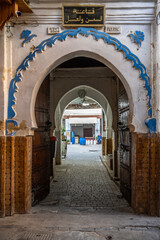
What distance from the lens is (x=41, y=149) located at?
15.1 feet

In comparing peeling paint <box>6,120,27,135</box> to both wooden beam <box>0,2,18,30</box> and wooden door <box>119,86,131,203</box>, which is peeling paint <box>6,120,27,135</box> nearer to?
wooden beam <box>0,2,18,30</box>

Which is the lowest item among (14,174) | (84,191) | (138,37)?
(84,191)

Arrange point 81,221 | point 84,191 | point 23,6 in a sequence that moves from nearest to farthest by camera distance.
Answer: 1. point 81,221
2. point 23,6
3. point 84,191

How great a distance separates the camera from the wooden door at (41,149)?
168 inches

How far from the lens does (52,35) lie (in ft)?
12.9

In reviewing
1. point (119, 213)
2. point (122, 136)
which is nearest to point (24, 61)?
point (122, 136)

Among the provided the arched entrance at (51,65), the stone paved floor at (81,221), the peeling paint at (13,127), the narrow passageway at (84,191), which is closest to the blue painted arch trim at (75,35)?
the arched entrance at (51,65)

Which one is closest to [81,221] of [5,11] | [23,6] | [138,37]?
[138,37]

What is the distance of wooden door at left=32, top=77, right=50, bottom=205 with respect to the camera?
4270mm

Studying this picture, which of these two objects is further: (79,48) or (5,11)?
(79,48)

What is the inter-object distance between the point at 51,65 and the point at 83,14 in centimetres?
112

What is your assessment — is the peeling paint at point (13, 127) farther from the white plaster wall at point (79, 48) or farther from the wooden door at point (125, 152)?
the wooden door at point (125, 152)

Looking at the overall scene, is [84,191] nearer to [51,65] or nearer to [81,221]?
[81,221]

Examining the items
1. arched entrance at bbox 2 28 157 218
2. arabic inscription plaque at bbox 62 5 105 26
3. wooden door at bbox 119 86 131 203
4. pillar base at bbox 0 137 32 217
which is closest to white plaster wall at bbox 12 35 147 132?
arched entrance at bbox 2 28 157 218
